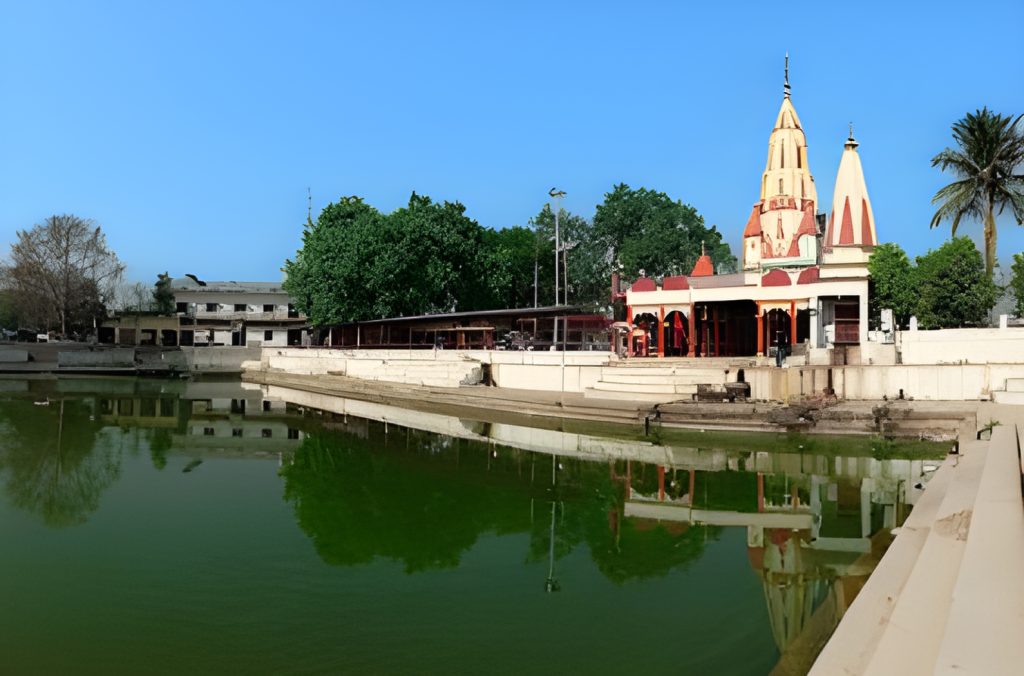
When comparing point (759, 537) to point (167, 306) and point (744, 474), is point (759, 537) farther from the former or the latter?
point (167, 306)

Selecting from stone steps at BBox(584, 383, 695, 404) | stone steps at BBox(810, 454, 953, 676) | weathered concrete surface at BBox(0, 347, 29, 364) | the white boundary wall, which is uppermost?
the white boundary wall

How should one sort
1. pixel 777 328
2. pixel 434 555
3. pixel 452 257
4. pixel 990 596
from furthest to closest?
pixel 452 257 < pixel 777 328 < pixel 434 555 < pixel 990 596

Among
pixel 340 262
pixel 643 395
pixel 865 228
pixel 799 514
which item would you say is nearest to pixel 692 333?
pixel 643 395

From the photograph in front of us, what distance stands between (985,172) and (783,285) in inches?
368

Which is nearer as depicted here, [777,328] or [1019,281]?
[1019,281]

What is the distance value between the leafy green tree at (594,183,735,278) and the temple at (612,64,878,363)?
10.4 meters

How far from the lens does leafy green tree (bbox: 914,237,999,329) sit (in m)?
26.8

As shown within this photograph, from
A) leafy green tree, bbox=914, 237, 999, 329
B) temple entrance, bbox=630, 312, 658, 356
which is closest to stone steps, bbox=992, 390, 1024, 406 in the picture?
leafy green tree, bbox=914, 237, 999, 329

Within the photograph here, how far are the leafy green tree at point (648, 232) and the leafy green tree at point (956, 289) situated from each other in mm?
25825

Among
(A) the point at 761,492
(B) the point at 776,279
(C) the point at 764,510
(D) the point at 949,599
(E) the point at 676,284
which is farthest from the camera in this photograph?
(E) the point at 676,284

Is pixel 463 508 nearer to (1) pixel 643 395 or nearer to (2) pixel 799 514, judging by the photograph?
(2) pixel 799 514

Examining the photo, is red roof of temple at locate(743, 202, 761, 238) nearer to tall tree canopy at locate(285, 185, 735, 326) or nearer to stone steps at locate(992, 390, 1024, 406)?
tall tree canopy at locate(285, 185, 735, 326)

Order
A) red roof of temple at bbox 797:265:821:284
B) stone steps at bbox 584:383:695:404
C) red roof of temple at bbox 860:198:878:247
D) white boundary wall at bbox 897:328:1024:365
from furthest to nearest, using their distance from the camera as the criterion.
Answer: red roof of temple at bbox 860:198:878:247 → red roof of temple at bbox 797:265:821:284 → stone steps at bbox 584:383:695:404 → white boundary wall at bbox 897:328:1024:365

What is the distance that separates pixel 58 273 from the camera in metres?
55.4
